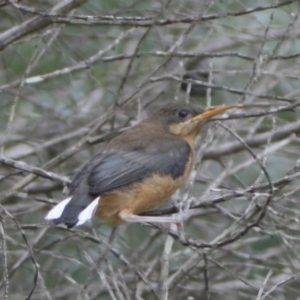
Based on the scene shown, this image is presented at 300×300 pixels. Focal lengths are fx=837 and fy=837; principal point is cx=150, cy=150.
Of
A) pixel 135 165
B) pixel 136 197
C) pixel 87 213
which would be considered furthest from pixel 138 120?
pixel 87 213

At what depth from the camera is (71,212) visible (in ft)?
18.3

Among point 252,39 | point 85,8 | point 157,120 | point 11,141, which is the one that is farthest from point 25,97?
point 252,39

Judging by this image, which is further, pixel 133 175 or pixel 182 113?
pixel 182 113

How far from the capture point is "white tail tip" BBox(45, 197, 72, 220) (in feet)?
18.1

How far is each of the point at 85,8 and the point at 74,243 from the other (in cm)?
249

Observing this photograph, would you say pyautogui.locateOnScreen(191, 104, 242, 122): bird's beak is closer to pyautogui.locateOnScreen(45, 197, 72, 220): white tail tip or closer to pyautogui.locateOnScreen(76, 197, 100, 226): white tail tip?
pyautogui.locateOnScreen(76, 197, 100, 226): white tail tip

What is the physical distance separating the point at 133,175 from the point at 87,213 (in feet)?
2.76

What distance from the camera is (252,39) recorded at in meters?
8.58

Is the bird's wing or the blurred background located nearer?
the bird's wing

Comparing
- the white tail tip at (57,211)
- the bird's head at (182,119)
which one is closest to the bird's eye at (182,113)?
the bird's head at (182,119)

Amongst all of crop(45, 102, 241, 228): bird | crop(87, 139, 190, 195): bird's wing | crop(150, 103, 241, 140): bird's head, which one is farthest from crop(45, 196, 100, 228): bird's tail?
crop(150, 103, 241, 140): bird's head

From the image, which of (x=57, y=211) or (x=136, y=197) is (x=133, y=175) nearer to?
(x=136, y=197)

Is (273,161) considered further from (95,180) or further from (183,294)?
(95,180)

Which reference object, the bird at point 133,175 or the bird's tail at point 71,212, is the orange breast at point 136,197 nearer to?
the bird at point 133,175
